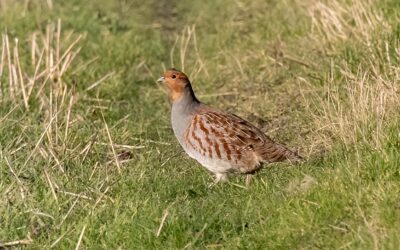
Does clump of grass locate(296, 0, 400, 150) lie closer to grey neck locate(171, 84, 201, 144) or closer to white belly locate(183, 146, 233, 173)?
white belly locate(183, 146, 233, 173)

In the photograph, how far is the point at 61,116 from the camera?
329 inches

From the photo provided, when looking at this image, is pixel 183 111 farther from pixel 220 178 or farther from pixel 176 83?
pixel 220 178

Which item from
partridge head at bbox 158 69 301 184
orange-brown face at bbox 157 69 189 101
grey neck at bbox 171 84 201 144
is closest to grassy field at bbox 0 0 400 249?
partridge head at bbox 158 69 301 184

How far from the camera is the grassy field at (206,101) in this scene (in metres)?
5.83

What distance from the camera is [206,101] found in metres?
9.67

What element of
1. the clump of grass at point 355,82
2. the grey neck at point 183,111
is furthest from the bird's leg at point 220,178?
the clump of grass at point 355,82

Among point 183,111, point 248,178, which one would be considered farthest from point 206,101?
point 248,178

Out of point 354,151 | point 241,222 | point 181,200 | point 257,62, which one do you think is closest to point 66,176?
point 181,200

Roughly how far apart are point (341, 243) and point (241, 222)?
70cm

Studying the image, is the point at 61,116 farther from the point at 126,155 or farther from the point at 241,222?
the point at 241,222

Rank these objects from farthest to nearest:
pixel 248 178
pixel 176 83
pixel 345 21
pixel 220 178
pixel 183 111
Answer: pixel 345 21 → pixel 176 83 → pixel 183 111 → pixel 220 178 → pixel 248 178

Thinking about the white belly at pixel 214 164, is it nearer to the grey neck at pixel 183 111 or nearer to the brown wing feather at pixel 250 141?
the brown wing feather at pixel 250 141

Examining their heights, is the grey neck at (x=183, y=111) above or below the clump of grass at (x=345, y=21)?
above

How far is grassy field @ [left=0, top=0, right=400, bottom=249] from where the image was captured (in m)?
5.83
